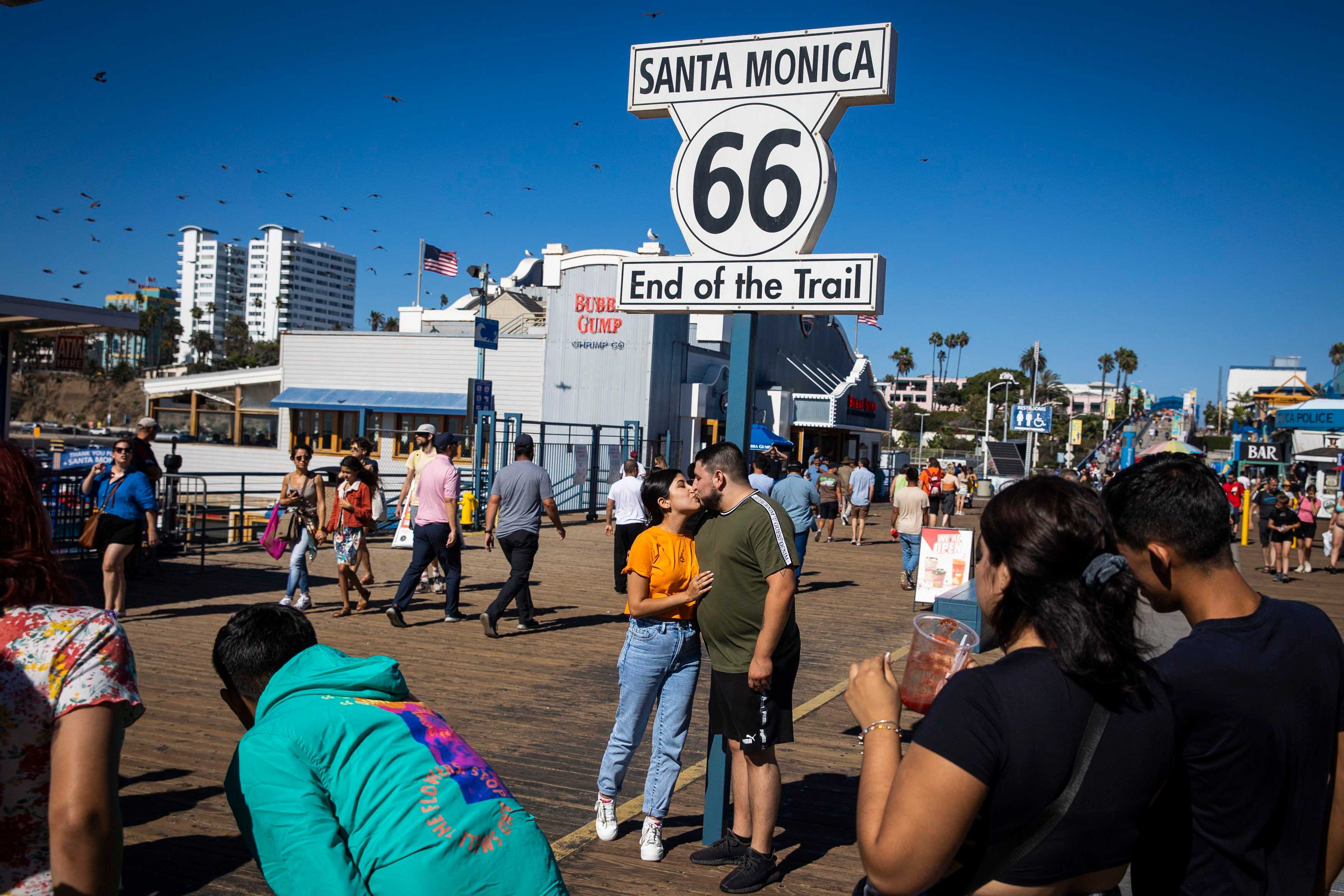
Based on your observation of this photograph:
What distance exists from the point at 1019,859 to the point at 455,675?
6.96 metres

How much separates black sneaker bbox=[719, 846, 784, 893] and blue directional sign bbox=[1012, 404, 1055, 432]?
4118 cm

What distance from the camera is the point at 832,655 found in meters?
9.88

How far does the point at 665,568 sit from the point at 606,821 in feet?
4.21

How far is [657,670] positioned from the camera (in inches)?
189

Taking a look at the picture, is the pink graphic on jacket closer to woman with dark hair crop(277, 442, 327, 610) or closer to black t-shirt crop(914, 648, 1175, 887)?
black t-shirt crop(914, 648, 1175, 887)

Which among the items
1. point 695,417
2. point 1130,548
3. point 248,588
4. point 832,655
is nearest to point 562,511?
point 695,417

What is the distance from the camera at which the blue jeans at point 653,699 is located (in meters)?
4.72

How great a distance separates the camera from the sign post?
15.9ft

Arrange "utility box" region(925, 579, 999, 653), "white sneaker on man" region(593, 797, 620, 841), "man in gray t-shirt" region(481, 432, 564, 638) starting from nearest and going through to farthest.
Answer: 1. "white sneaker on man" region(593, 797, 620, 841)
2. "utility box" region(925, 579, 999, 653)
3. "man in gray t-shirt" region(481, 432, 564, 638)

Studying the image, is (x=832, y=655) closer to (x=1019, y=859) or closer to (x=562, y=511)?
(x=1019, y=859)

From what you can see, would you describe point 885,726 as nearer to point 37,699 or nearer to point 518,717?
point 37,699

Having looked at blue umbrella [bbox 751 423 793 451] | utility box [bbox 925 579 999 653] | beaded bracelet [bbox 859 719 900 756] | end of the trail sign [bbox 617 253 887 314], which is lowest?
utility box [bbox 925 579 999 653]

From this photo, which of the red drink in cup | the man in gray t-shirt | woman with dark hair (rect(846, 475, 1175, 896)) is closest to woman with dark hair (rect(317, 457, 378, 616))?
the man in gray t-shirt

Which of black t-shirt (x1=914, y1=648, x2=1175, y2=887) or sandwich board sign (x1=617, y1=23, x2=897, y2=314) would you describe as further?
sandwich board sign (x1=617, y1=23, x2=897, y2=314)
